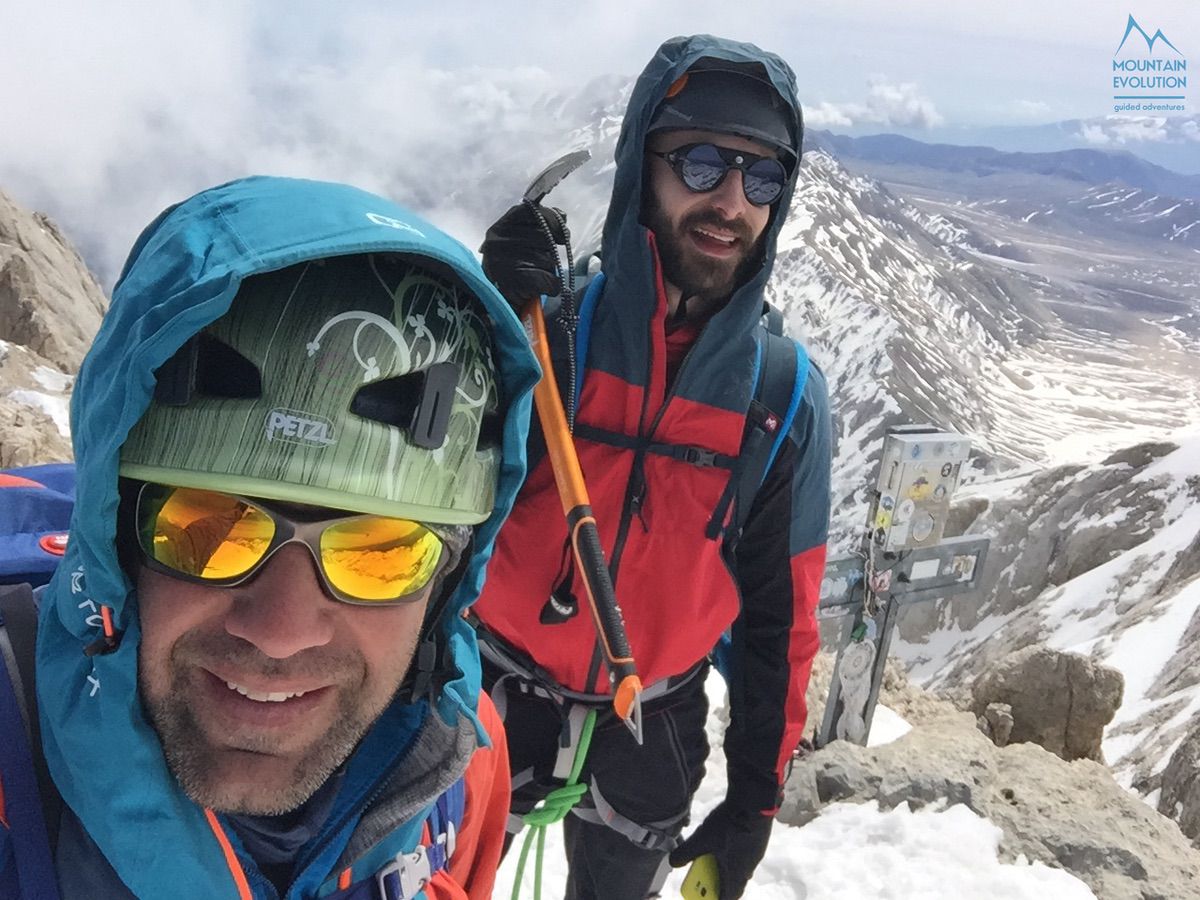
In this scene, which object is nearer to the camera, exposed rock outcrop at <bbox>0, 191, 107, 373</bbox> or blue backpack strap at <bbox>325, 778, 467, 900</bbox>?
blue backpack strap at <bbox>325, 778, 467, 900</bbox>

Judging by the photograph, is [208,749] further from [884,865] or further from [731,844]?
[884,865]

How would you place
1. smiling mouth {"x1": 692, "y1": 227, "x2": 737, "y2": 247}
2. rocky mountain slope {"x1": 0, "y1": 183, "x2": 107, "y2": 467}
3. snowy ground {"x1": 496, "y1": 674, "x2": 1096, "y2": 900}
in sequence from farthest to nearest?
rocky mountain slope {"x1": 0, "y1": 183, "x2": 107, "y2": 467}
snowy ground {"x1": 496, "y1": 674, "x2": 1096, "y2": 900}
smiling mouth {"x1": 692, "y1": 227, "x2": 737, "y2": 247}

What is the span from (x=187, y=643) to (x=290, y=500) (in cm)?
34

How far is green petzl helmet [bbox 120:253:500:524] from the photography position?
5.20ft

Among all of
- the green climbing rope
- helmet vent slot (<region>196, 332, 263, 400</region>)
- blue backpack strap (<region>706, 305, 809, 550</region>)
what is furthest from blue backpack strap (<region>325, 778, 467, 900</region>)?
blue backpack strap (<region>706, 305, 809, 550</region>)

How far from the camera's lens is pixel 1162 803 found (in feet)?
49.9

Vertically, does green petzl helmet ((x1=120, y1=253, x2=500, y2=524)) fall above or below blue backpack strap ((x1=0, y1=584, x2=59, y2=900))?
above

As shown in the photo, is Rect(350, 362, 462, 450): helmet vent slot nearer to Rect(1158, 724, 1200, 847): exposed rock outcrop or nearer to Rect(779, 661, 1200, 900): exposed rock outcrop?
Rect(779, 661, 1200, 900): exposed rock outcrop

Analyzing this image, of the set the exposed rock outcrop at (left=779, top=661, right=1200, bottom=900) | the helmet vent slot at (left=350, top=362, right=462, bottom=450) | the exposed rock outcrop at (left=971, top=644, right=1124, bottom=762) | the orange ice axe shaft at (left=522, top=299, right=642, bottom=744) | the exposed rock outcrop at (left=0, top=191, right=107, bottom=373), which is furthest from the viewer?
the exposed rock outcrop at (left=0, top=191, right=107, bottom=373)

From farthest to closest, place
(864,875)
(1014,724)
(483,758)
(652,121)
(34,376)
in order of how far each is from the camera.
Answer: (34,376) < (1014,724) < (864,875) < (652,121) < (483,758)

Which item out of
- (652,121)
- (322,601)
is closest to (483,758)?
(322,601)

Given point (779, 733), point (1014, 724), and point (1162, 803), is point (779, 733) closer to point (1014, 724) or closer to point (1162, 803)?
point (1014, 724)

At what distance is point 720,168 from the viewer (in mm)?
3383

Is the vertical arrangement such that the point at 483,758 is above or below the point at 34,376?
above
